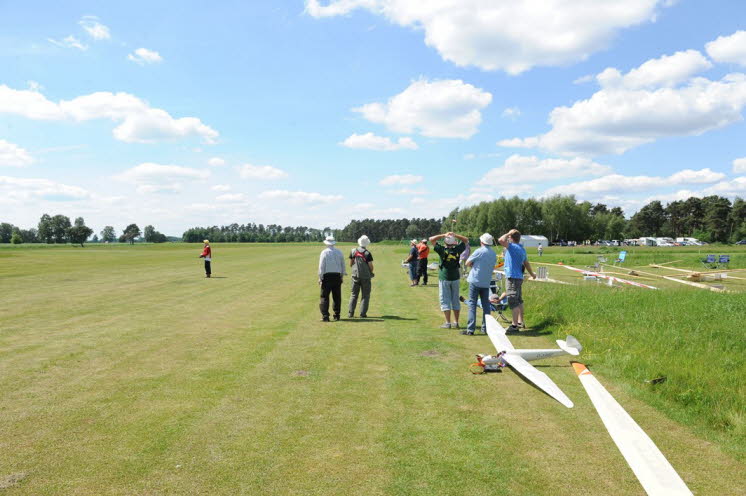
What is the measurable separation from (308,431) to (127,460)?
1.81 meters

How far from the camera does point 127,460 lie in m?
4.21

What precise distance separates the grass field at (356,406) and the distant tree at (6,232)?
22325 centimetres

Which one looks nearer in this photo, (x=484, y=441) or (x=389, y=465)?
(x=389, y=465)

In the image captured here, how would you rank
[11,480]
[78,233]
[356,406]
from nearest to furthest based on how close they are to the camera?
[11,480] → [356,406] → [78,233]

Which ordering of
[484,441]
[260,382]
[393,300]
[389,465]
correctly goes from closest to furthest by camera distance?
[389,465] < [484,441] < [260,382] < [393,300]

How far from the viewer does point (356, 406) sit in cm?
559

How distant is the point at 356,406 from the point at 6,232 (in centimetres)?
24115

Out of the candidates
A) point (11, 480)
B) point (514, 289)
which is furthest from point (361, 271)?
point (11, 480)

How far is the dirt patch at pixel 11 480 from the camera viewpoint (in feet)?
12.3

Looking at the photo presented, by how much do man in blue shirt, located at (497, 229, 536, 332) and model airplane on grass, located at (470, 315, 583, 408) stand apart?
1.77 metres

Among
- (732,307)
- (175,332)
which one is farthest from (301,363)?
(732,307)

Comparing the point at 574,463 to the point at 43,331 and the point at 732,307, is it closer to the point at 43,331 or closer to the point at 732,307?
the point at 732,307

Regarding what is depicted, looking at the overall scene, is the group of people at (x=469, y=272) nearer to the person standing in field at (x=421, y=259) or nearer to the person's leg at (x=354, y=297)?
the person's leg at (x=354, y=297)

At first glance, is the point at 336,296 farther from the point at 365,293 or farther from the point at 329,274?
the point at 365,293
